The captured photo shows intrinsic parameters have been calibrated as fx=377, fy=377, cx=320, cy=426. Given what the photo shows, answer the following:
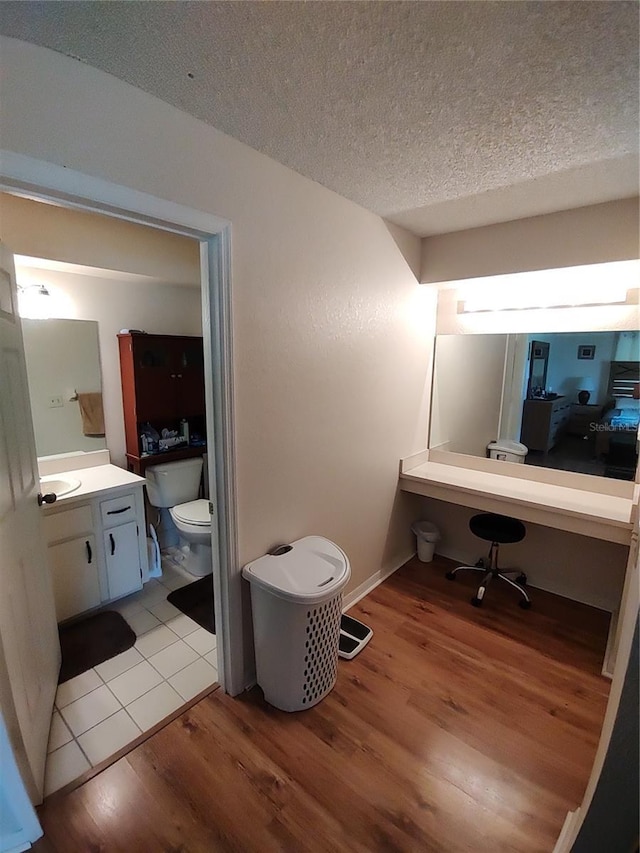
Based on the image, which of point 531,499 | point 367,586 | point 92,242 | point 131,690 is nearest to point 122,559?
point 131,690

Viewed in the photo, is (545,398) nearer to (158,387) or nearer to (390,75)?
(390,75)

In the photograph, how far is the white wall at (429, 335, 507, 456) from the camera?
272 cm

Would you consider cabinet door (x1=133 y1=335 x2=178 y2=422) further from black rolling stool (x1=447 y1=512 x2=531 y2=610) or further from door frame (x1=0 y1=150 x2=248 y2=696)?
black rolling stool (x1=447 y1=512 x2=531 y2=610)

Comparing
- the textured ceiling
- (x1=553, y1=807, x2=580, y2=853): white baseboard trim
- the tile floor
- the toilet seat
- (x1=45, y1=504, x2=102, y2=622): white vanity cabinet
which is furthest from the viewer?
the toilet seat

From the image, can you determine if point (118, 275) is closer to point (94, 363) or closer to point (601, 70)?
point (94, 363)

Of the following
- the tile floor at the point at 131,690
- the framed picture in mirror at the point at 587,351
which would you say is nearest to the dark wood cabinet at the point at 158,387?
the tile floor at the point at 131,690

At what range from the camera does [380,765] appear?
1.48 m

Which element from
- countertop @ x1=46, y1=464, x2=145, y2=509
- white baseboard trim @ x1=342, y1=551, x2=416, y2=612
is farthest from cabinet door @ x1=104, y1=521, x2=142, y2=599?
white baseboard trim @ x1=342, y1=551, x2=416, y2=612

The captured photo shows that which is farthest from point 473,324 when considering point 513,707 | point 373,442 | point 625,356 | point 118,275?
point 118,275

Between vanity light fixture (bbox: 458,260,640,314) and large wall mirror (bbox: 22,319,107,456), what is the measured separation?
2.62 meters

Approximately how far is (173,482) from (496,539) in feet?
7.55

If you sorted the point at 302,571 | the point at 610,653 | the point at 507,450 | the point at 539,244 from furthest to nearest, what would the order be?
1. the point at 507,450
2. the point at 539,244
3. the point at 610,653
4. the point at 302,571

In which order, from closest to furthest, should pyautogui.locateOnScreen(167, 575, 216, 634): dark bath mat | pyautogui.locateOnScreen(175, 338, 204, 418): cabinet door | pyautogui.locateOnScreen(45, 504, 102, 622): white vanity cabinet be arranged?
pyautogui.locateOnScreen(45, 504, 102, 622): white vanity cabinet, pyautogui.locateOnScreen(167, 575, 216, 634): dark bath mat, pyautogui.locateOnScreen(175, 338, 204, 418): cabinet door

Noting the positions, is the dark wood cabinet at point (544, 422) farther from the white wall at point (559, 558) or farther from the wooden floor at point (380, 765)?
the wooden floor at point (380, 765)
